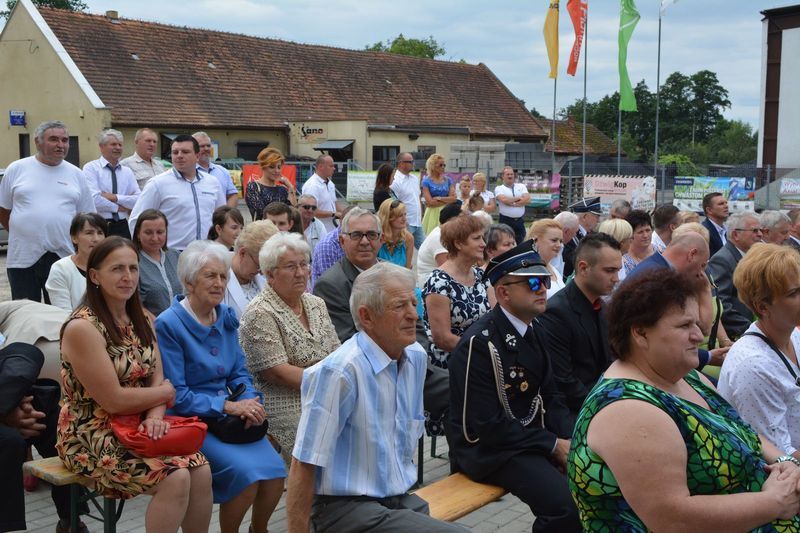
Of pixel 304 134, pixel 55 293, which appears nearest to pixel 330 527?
pixel 55 293

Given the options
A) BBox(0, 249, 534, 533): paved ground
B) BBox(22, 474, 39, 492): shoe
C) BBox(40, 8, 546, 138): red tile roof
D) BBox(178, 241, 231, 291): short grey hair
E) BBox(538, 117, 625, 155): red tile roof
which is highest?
BBox(40, 8, 546, 138): red tile roof

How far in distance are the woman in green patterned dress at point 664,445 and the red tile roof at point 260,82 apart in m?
29.3

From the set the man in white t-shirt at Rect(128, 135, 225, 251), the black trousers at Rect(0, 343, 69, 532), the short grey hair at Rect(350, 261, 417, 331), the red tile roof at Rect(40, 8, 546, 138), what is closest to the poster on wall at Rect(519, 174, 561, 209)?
the red tile roof at Rect(40, 8, 546, 138)

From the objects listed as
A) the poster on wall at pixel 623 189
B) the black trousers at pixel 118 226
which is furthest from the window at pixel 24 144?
the black trousers at pixel 118 226

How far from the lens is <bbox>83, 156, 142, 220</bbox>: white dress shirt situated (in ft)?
26.9

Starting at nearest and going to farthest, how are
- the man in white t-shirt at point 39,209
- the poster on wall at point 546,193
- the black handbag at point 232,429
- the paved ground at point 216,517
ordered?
the black handbag at point 232,429 → the paved ground at point 216,517 → the man in white t-shirt at point 39,209 → the poster on wall at point 546,193

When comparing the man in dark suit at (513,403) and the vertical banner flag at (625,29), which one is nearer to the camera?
the man in dark suit at (513,403)

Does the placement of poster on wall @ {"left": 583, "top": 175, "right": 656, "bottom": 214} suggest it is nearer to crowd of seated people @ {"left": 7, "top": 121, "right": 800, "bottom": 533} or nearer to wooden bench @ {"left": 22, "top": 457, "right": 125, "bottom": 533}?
crowd of seated people @ {"left": 7, "top": 121, "right": 800, "bottom": 533}

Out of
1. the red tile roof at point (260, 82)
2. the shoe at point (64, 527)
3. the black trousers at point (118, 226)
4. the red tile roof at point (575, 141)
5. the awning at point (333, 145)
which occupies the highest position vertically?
the red tile roof at point (260, 82)

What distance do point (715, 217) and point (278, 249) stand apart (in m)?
6.62

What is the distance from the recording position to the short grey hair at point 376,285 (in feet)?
11.0

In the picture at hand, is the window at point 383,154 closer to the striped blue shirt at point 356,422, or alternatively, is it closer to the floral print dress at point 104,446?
the floral print dress at point 104,446

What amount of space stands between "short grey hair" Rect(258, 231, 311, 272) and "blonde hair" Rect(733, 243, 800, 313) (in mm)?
2330

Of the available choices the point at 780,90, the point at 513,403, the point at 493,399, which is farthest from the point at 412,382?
the point at 780,90
